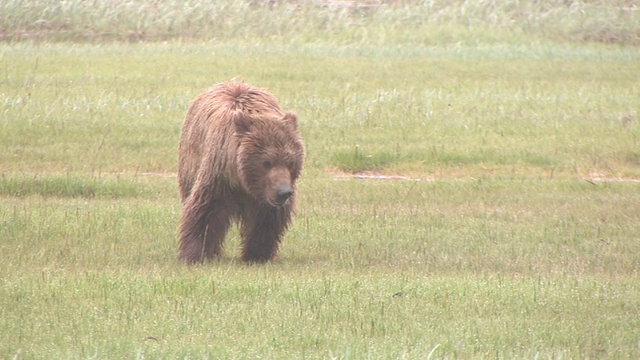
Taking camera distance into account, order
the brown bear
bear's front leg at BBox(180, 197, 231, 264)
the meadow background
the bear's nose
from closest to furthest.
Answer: the meadow background < the bear's nose < the brown bear < bear's front leg at BBox(180, 197, 231, 264)

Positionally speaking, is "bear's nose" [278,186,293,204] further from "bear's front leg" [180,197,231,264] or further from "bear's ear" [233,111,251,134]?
"bear's front leg" [180,197,231,264]

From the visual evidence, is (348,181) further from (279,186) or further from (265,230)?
(279,186)

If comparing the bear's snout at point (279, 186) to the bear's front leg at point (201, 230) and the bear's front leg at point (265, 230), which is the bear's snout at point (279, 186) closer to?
the bear's front leg at point (265, 230)

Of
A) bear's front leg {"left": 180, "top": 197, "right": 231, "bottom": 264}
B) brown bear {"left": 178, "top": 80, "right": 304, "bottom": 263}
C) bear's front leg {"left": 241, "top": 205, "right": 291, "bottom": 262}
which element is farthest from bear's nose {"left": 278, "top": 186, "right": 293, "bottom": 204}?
bear's front leg {"left": 180, "top": 197, "right": 231, "bottom": 264}

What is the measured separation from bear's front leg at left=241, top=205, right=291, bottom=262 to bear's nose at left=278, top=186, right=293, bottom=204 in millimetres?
573

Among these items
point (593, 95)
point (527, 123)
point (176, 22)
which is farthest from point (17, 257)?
point (176, 22)

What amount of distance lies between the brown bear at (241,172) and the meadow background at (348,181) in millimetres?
284

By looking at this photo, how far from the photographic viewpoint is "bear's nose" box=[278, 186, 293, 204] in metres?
9.12

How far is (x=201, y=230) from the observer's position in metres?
9.73

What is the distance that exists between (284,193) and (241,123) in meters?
0.69

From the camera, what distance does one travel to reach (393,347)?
23.1 ft

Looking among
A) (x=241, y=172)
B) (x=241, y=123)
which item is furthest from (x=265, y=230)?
(x=241, y=123)

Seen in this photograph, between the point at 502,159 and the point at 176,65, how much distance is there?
8863 millimetres

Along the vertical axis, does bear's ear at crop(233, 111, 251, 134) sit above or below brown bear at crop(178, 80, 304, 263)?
above
